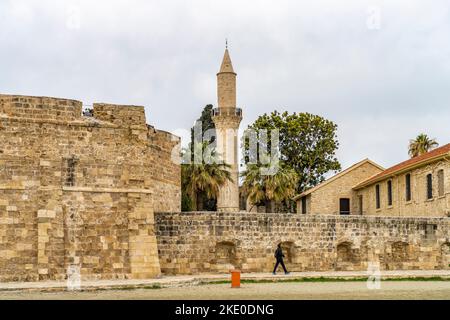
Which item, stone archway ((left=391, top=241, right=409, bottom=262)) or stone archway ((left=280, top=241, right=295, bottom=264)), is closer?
stone archway ((left=280, top=241, right=295, bottom=264))

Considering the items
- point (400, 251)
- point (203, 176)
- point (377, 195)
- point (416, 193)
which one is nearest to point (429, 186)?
point (416, 193)

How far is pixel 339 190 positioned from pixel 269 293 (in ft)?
92.8

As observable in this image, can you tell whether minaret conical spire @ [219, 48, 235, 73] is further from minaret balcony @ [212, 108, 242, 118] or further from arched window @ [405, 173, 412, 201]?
arched window @ [405, 173, 412, 201]

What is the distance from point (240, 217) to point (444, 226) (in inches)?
346

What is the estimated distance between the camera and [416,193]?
40.2 metres

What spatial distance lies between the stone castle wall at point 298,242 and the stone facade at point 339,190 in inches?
636

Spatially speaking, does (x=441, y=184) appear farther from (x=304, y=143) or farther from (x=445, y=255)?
(x=304, y=143)

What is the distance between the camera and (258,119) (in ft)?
193

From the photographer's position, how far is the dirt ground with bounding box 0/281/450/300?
20.3 metres

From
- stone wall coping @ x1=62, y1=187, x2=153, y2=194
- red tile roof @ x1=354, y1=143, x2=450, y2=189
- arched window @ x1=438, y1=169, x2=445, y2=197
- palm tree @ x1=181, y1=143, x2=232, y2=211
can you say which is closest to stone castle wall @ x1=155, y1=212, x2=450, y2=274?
stone wall coping @ x1=62, y1=187, x2=153, y2=194

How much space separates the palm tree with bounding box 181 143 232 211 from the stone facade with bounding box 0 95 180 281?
13590mm

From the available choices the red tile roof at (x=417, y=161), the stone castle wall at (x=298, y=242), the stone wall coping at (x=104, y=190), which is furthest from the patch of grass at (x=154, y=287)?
the red tile roof at (x=417, y=161)

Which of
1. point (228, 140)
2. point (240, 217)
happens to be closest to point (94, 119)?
point (240, 217)
